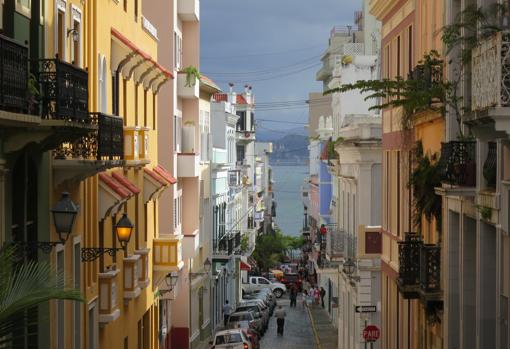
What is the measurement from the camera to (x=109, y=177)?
74.5 ft

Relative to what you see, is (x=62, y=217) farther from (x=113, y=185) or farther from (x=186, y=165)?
(x=186, y=165)

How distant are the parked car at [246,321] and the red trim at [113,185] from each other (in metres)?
23.4

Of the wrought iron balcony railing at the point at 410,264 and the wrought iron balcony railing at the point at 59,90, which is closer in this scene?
the wrought iron balcony railing at the point at 59,90

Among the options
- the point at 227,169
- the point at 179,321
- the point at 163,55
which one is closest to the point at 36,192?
the point at 163,55

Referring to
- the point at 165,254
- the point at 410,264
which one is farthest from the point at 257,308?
the point at 410,264

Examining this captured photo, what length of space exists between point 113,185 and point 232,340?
17.1 m

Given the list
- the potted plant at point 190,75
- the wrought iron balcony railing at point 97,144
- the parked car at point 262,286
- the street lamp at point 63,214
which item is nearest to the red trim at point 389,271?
the wrought iron balcony railing at point 97,144

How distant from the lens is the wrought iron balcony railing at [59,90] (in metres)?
14.6

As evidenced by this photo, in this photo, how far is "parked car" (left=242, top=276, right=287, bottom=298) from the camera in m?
77.6

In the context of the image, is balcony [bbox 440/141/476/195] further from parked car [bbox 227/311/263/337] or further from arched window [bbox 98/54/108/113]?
parked car [bbox 227/311/263/337]

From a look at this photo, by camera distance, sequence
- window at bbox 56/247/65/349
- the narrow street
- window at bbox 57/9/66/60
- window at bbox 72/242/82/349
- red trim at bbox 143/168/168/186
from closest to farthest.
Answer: window at bbox 57/9/66/60 < window at bbox 56/247/65/349 < window at bbox 72/242/82/349 < red trim at bbox 143/168/168/186 < the narrow street

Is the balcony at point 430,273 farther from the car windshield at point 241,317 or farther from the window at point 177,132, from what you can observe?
the car windshield at point 241,317

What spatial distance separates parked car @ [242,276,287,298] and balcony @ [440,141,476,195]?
191ft

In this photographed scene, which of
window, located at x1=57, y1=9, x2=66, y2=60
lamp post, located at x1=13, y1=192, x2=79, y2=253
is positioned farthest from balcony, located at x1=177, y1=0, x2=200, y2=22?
lamp post, located at x1=13, y1=192, x2=79, y2=253
